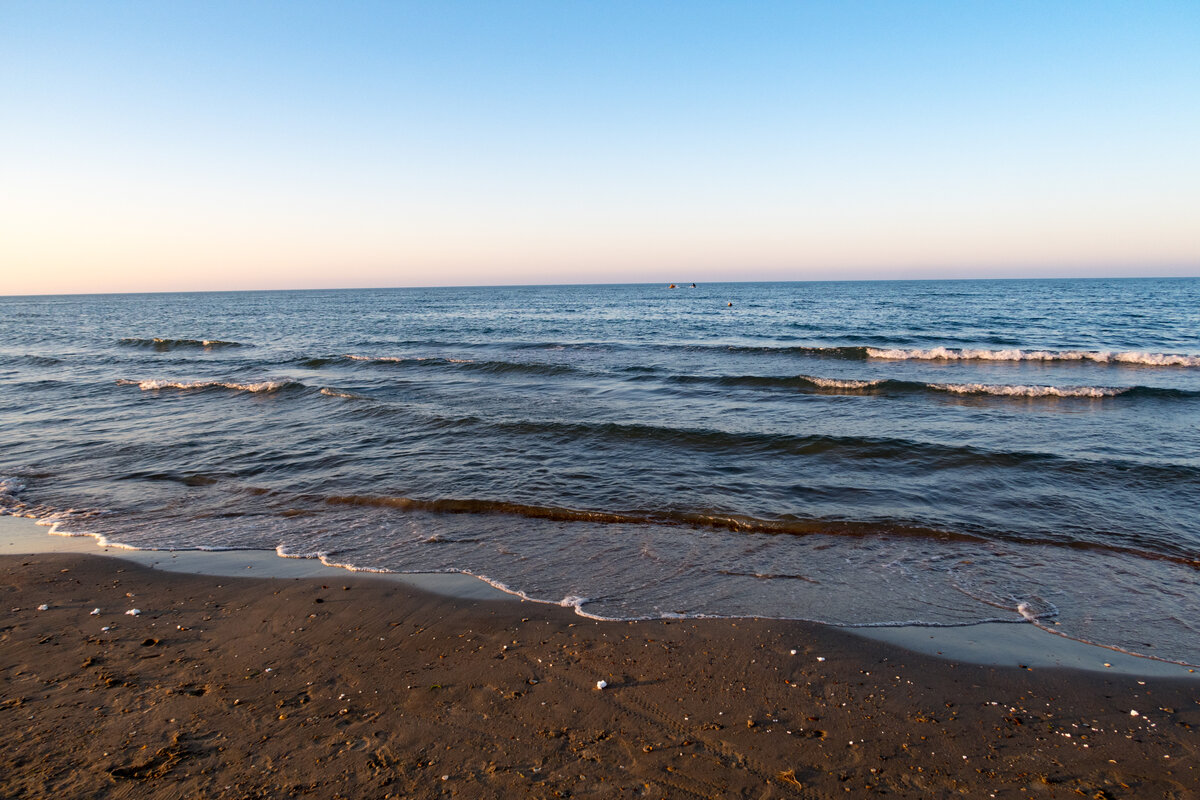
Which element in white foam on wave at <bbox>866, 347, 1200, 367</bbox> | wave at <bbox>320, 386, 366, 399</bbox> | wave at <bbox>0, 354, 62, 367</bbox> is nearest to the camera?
wave at <bbox>320, 386, 366, 399</bbox>

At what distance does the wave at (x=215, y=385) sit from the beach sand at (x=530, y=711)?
1547cm

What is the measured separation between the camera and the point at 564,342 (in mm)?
34594

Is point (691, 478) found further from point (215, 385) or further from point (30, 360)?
point (30, 360)

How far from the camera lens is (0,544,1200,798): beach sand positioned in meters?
3.89

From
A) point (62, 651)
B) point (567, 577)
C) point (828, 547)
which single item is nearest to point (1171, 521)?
point (828, 547)

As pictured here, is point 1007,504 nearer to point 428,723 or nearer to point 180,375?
point 428,723

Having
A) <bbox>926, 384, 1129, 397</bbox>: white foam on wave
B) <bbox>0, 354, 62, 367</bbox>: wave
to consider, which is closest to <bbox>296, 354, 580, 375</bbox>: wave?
<bbox>0, 354, 62, 367</bbox>: wave

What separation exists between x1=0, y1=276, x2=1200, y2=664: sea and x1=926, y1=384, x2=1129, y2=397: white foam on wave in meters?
0.09

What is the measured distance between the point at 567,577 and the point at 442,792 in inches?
139

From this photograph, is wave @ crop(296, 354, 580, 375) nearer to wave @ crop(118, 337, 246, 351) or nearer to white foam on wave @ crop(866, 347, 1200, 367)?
wave @ crop(118, 337, 246, 351)

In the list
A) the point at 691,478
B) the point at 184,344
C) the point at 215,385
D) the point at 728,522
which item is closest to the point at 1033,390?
the point at 691,478

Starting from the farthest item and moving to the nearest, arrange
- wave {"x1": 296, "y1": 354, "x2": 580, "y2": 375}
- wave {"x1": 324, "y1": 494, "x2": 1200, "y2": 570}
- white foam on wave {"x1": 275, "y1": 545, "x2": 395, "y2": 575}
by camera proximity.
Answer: wave {"x1": 296, "y1": 354, "x2": 580, "y2": 375} → wave {"x1": 324, "y1": 494, "x2": 1200, "y2": 570} → white foam on wave {"x1": 275, "y1": 545, "x2": 395, "y2": 575}

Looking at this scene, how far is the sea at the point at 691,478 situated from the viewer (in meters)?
7.02

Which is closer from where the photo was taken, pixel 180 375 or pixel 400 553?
pixel 400 553
